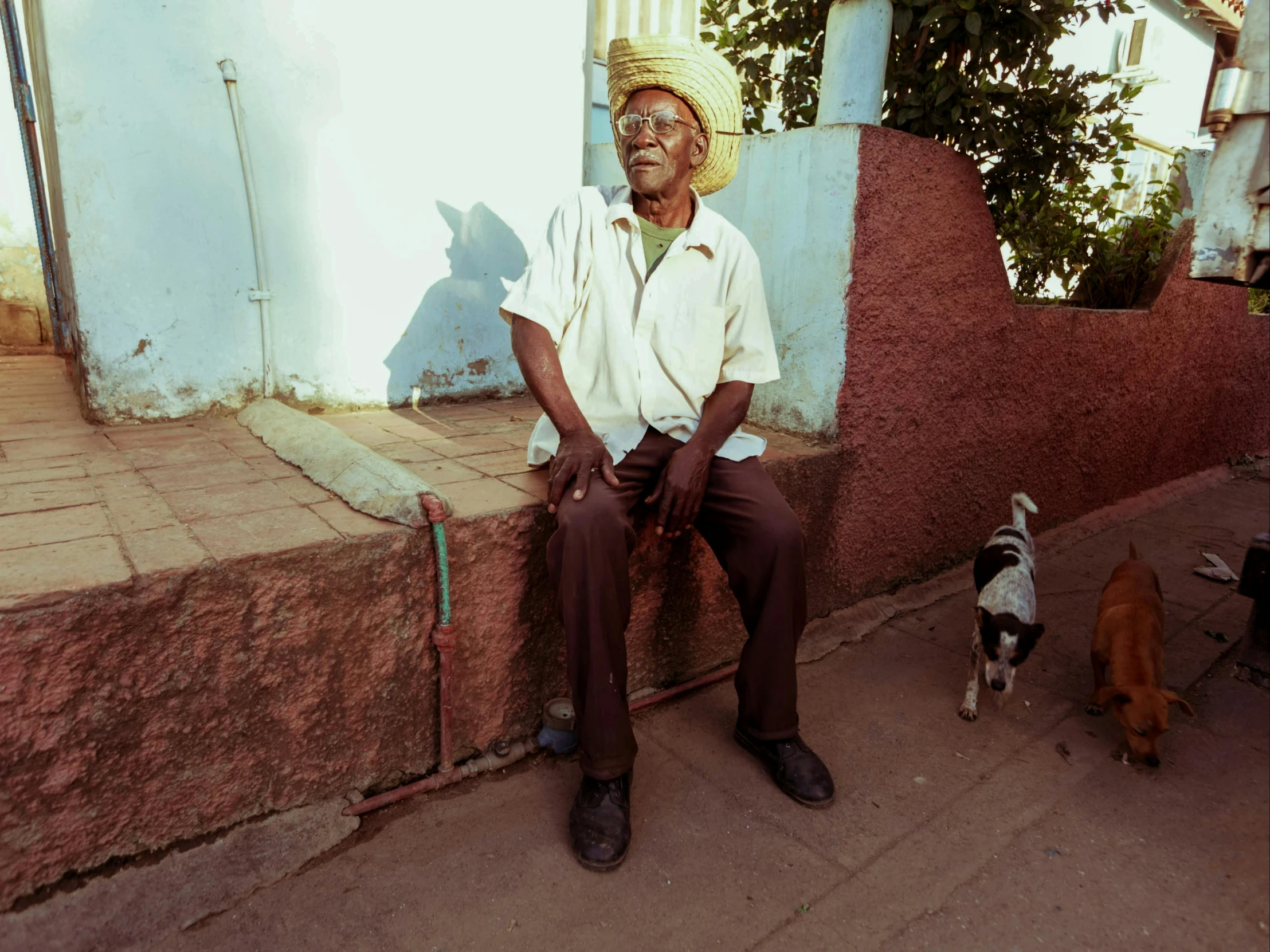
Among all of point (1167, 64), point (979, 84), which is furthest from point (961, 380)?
point (1167, 64)

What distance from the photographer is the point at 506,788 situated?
2.19 meters

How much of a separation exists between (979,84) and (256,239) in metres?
3.10

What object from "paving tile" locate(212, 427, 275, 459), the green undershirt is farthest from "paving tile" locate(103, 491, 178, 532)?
the green undershirt

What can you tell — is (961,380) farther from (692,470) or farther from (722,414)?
(692,470)

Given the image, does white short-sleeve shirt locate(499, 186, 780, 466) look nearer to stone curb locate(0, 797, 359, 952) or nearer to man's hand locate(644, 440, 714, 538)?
man's hand locate(644, 440, 714, 538)

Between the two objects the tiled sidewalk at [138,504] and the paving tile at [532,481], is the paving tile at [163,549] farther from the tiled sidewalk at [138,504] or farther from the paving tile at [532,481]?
the paving tile at [532,481]

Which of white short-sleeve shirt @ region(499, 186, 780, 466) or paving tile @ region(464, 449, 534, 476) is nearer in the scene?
white short-sleeve shirt @ region(499, 186, 780, 466)

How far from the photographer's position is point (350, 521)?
6.54 ft

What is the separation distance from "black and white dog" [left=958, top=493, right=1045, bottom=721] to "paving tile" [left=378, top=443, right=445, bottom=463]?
1927 millimetres

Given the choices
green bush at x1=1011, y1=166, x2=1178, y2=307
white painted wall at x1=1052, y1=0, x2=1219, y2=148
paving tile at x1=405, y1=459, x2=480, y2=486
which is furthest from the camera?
white painted wall at x1=1052, y1=0, x2=1219, y2=148

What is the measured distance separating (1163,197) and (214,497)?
6.33 m

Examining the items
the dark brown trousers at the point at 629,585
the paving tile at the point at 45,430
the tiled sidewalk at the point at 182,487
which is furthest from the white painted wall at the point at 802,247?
the paving tile at the point at 45,430

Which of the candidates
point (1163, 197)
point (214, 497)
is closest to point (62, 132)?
point (214, 497)

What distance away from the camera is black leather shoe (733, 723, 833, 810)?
215 centimetres
